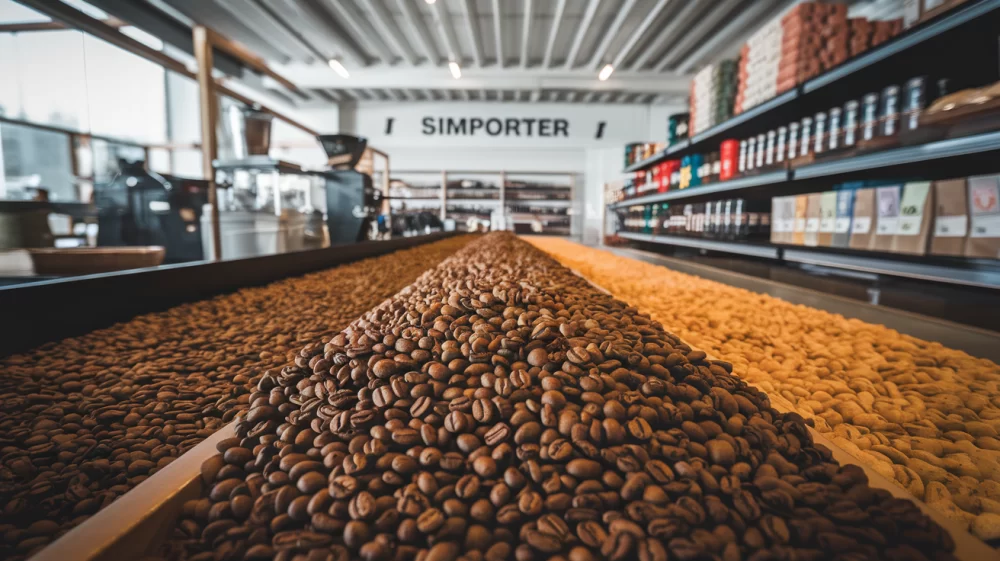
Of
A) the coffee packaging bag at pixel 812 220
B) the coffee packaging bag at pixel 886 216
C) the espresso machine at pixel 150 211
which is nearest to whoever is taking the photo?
the coffee packaging bag at pixel 886 216

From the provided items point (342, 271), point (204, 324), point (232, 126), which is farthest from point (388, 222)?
point (204, 324)

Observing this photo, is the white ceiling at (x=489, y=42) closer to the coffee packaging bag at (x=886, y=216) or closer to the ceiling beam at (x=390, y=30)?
the ceiling beam at (x=390, y=30)

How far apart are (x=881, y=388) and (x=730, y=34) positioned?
21.6ft

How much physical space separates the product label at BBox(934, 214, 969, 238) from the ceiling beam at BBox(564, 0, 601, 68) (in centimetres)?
498

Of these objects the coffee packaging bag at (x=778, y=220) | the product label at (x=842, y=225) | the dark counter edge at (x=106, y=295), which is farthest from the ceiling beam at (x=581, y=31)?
the dark counter edge at (x=106, y=295)

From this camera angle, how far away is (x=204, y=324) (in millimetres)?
1467

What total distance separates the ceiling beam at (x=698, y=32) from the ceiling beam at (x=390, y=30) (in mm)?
4037

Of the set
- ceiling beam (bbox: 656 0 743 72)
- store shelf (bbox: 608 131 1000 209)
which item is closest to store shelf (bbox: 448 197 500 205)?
ceiling beam (bbox: 656 0 743 72)

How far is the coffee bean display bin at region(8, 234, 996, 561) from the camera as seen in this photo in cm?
45

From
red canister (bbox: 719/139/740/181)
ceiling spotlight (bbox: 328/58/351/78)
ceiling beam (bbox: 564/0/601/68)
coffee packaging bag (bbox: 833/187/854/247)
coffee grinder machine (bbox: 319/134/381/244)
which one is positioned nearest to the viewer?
coffee packaging bag (bbox: 833/187/854/247)

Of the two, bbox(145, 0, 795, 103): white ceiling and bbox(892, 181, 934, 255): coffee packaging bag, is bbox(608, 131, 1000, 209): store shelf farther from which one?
bbox(145, 0, 795, 103): white ceiling

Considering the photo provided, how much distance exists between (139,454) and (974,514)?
1262 mm

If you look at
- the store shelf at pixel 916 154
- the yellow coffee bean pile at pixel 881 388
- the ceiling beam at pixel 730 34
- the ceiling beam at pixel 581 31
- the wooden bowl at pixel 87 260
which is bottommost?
the yellow coffee bean pile at pixel 881 388

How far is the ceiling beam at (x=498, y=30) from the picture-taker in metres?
5.62
